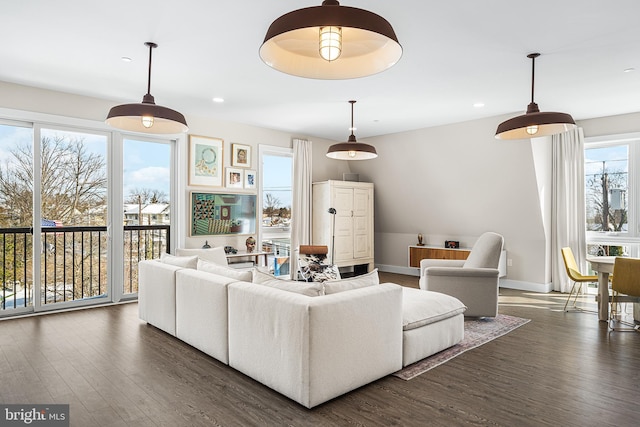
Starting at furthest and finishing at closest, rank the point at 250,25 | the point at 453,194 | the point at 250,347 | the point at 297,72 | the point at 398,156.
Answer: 1. the point at 398,156
2. the point at 453,194
3. the point at 250,25
4. the point at 250,347
5. the point at 297,72

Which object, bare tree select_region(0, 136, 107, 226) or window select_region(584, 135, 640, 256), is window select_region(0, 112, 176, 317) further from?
window select_region(584, 135, 640, 256)

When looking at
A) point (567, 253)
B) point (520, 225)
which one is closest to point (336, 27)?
point (567, 253)

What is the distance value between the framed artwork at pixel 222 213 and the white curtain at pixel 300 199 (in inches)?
32.3

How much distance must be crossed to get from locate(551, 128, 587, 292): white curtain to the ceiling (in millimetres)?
484

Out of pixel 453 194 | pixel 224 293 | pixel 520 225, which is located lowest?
pixel 224 293

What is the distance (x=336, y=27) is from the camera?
5.65 feet

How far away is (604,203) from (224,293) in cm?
607

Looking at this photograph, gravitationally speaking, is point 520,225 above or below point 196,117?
below

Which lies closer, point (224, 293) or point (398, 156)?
point (224, 293)

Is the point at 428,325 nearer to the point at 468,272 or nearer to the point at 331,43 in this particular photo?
the point at 468,272

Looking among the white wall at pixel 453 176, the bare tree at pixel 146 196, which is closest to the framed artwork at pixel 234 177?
the white wall at pixel 453 176

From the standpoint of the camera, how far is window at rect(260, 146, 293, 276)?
23.4 ft

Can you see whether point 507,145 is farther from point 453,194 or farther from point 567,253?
point 567,253

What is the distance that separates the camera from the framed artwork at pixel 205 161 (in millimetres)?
6094
